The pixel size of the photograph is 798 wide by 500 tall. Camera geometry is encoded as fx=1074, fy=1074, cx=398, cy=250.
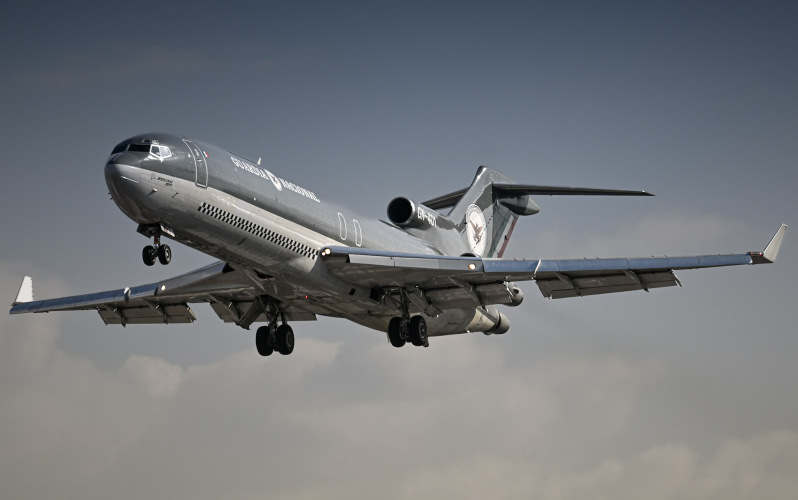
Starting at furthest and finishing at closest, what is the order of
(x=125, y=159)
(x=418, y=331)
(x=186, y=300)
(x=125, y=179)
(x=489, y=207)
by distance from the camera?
(x=489, y=207) < (x=186, y=300) < (x=418, y=331) < (x=125, y=159) < (x=125, y=179)

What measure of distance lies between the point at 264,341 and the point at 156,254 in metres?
7.76

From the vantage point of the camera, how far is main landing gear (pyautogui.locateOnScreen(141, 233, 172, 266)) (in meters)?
23.6

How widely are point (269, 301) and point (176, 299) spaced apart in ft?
11.9

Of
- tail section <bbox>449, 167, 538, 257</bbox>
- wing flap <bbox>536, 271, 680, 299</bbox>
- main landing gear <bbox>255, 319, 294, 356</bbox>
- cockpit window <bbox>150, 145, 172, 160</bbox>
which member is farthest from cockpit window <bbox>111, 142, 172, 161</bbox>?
tail section <bbox>449, 167, 538, 257</bbox>

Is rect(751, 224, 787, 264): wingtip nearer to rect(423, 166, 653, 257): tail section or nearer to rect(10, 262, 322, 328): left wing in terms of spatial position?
rect(423, 166, 653, 257): tail section

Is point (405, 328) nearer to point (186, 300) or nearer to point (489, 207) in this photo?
point (186, 300)

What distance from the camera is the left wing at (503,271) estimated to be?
27.2 m

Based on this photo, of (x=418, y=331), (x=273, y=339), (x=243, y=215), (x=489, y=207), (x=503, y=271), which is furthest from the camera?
(x=489, y=207)

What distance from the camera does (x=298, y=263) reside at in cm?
2655

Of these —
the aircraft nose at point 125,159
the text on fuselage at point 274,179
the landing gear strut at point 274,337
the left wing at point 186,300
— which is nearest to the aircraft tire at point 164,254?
the aircraft nose at point 125,159

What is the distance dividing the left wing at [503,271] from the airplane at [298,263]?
0.10 ft

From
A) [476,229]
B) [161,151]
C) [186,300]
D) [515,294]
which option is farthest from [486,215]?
[161,151]

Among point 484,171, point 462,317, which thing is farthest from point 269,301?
point 484,171

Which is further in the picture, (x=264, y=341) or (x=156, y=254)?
(x=264, y=341)
